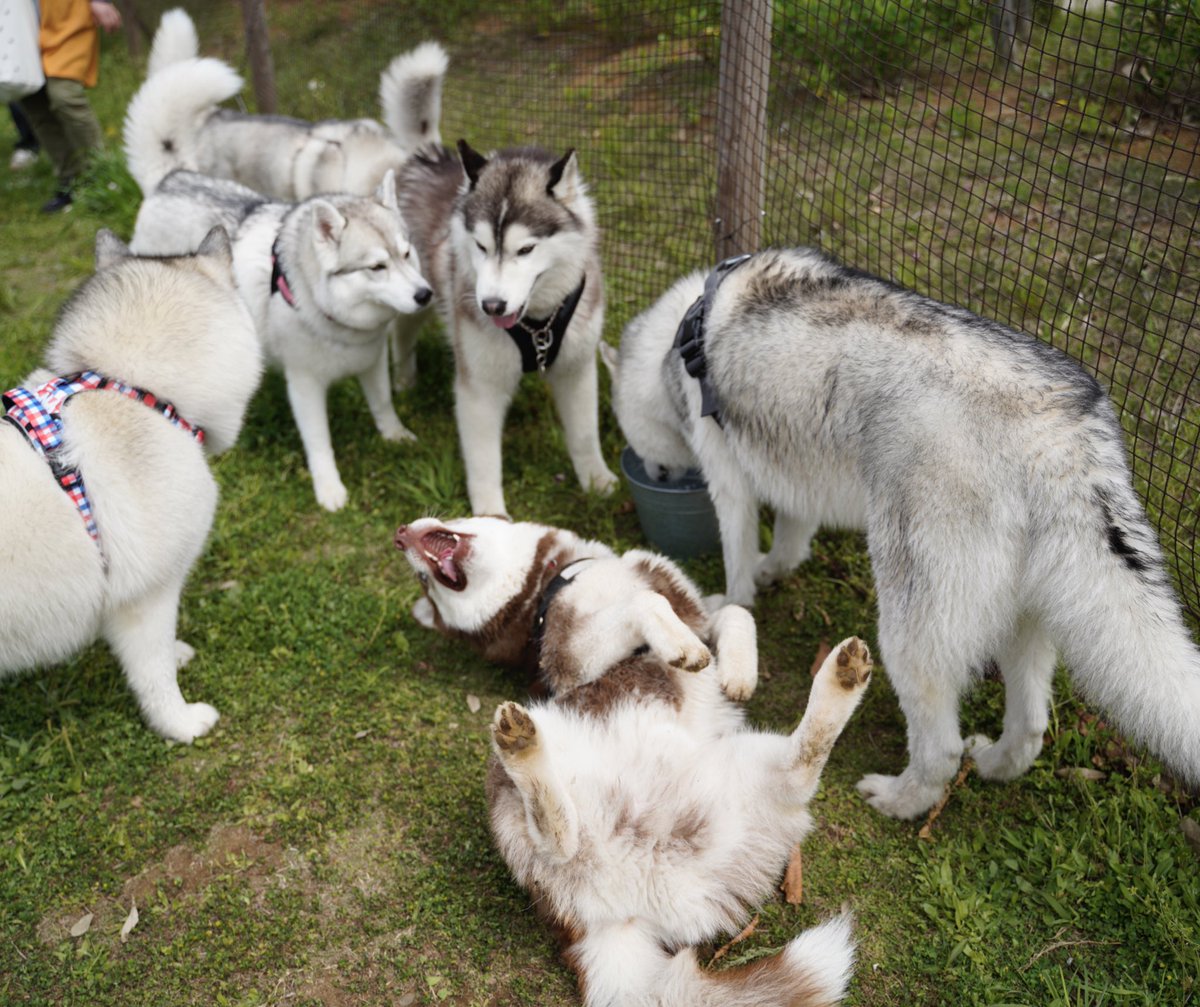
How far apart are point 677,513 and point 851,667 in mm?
1609

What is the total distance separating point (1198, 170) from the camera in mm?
4785

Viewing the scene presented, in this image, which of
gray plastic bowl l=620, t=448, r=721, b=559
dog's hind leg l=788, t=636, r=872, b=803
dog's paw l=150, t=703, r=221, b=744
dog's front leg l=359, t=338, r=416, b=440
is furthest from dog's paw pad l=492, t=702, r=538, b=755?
dog's front leg l=359, t=338, r=416, b=440

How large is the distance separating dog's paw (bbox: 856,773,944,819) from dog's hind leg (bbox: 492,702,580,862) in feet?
3.56

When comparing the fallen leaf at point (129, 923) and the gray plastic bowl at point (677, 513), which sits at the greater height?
the gray plastic bowl at point (677, 513)

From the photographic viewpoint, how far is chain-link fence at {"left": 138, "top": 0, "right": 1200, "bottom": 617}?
3.75 m

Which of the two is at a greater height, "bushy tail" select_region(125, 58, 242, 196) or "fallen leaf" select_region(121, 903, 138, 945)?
"bushy tail" select_region(125, 58, 242, 196)

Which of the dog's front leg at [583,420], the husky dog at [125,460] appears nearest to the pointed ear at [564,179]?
the dog's front leg at [583,420]

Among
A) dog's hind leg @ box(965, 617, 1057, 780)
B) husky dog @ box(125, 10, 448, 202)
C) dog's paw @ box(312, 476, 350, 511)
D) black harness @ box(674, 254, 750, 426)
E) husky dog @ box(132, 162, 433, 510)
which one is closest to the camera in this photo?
dog's hind leg @ box(965, 617, 1057, 780)

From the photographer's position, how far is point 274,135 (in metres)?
6.23

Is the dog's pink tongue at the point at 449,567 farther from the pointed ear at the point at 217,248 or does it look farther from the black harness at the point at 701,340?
A: the pointed ear at the point at 217,248

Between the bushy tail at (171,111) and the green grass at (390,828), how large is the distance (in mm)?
2732

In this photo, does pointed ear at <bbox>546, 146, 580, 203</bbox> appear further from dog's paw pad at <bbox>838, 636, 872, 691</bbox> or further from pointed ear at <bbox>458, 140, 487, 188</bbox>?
dog's paw pad at <bbox>838, 636, 872, 691</bbox>

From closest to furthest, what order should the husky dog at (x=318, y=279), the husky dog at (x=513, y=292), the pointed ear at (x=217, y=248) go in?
1. the pointed ear at (x=217, y=248)
2. the husky dog at (x=513, y=292)
3. the husky dog at (x=318, y=279)

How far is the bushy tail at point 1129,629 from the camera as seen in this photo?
2.05 metres
